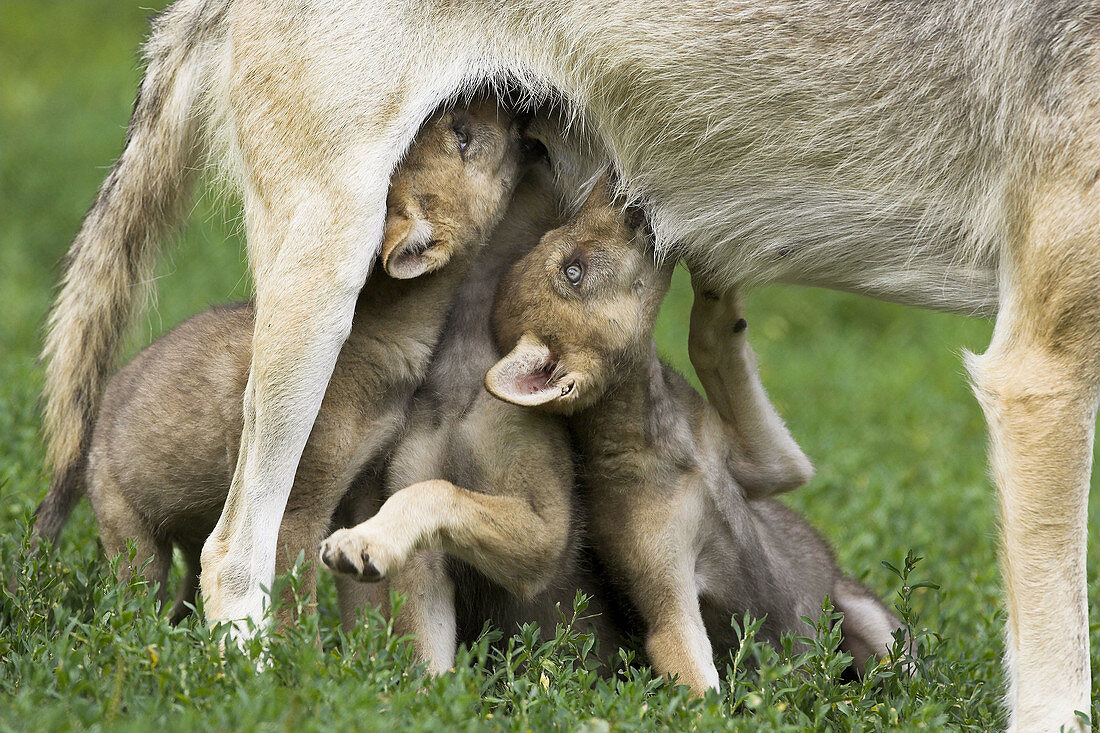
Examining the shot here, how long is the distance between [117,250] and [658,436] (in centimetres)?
249

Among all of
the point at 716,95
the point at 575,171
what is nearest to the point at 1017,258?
the point at 716,95

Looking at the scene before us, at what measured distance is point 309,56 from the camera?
4336mm

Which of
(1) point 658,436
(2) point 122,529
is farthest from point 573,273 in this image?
(2) point 122,529

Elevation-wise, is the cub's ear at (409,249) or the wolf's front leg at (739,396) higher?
the cub's ear at (409,249)

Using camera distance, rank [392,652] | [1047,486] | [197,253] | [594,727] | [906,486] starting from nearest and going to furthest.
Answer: [594,727] < [392,652] < [1047,486] < [906,486] < [197,253]

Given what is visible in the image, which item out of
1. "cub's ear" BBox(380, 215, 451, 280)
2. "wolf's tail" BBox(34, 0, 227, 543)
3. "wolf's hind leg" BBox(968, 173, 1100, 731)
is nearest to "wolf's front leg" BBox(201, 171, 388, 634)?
"cub's ear" BBox(380, 215, 451, 280)

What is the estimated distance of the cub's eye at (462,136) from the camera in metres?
4.46

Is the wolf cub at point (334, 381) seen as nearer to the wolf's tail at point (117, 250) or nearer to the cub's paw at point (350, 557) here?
the wolf's tail at point (117, 250)

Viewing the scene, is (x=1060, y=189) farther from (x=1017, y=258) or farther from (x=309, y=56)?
(x=309, y=56)

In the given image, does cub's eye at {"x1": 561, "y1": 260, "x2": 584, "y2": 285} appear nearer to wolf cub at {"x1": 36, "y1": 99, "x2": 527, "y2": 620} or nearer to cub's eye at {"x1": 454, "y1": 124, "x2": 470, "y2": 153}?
wolf cub at {"x1": 36, "y1": 99, "x2": 527, "y2": 620}

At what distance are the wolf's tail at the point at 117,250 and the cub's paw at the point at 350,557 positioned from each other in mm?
1949

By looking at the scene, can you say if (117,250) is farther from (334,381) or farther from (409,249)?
(409,249)

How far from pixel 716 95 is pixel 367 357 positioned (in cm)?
157

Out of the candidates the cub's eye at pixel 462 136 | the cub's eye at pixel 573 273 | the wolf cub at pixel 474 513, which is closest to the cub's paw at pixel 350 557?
the wolf cub at pixel 474 513
